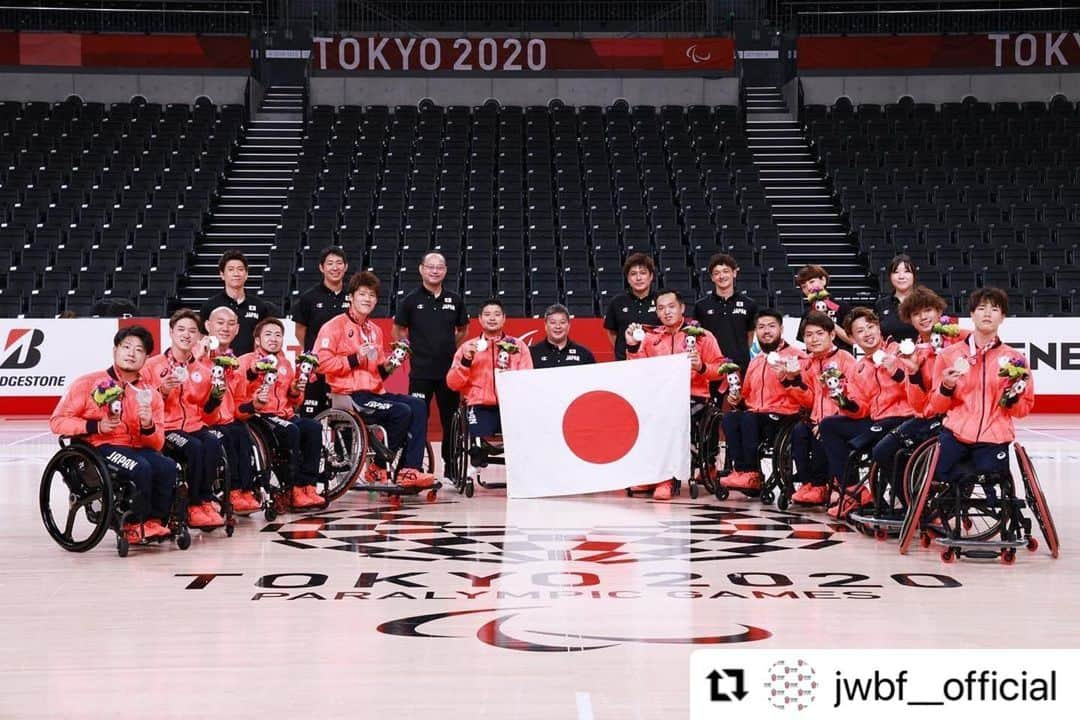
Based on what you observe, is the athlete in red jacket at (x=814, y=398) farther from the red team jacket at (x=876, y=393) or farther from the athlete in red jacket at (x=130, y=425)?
the athlete in red jacket at (x=130, y=425)

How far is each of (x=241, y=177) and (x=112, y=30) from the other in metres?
5.29

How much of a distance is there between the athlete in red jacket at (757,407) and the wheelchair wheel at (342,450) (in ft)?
8.78

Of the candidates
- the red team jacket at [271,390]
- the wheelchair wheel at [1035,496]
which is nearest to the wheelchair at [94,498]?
the red team jacket at [271,390]

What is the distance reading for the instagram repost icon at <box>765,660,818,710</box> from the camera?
3.38 meters

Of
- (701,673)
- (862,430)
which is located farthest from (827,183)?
(701,673)

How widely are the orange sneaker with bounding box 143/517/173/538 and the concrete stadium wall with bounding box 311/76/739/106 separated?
65.3 ft

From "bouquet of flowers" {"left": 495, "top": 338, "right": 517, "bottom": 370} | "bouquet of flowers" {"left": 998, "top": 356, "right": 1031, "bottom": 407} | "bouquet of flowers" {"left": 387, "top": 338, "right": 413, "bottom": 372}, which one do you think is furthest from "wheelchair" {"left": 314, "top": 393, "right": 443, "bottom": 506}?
"bouquet of flowers" {"left": 998, "top": 356, "right": 1031, "bottom": 407}

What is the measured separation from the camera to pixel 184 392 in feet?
25.6

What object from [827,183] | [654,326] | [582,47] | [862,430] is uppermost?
[582,47]

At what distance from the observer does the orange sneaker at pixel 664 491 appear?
991 cm

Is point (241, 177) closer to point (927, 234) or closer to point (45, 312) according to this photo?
point (45, 312)

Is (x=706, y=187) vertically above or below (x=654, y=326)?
above

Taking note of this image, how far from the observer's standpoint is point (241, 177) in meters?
23.5

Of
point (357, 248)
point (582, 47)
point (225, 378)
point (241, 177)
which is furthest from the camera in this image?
point (582, 47)
